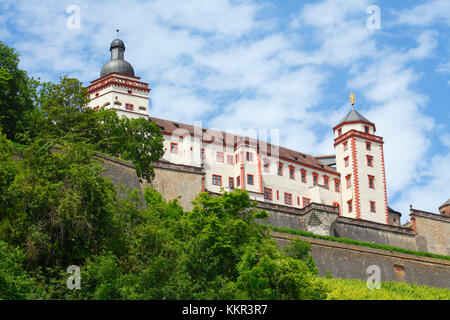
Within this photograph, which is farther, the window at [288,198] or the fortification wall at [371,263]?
the window at [288,198]

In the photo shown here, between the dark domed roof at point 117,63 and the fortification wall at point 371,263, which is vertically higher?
the dark domed roof at point 117,63

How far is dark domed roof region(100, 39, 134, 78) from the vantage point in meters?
74.6

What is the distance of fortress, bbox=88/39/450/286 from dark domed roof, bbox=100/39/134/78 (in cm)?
10

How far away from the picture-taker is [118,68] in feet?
245

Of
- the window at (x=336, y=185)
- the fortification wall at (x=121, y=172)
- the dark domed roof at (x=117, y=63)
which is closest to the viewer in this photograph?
the fortification wall at (x=121, y=172)

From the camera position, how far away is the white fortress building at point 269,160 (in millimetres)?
71188

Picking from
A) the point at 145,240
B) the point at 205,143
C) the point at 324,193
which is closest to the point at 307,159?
the point at 324,193

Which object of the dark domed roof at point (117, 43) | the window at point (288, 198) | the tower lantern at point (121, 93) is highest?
the dark domed roof at point (117, 43)

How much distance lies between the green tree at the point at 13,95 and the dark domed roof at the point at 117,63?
22.0 m

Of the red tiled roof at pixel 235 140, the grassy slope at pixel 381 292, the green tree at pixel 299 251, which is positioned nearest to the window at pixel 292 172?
the red tiled roof at pixel 235 140

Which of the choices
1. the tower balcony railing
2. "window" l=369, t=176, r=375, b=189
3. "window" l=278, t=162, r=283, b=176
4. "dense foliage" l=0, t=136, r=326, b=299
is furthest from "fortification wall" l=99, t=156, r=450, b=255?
"dense foliage" l=0, t=136, r=326, b=299

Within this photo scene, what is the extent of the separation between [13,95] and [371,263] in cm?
2874

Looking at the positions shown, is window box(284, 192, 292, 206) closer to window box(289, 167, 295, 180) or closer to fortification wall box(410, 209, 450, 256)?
window box(289, 167, 295, 180)

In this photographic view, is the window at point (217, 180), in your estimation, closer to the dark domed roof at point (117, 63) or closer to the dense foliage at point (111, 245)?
the dark domed roof at point (117, 63)
